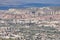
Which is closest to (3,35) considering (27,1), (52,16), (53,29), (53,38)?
(53,38)

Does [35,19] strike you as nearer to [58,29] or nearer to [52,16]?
[52,16]

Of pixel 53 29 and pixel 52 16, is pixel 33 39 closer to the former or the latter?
pixel 53 29

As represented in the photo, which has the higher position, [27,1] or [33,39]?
[33,39]

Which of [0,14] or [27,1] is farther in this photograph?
[27,1]

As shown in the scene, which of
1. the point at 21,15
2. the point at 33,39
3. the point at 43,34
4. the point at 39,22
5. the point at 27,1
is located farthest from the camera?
the point at 27,1

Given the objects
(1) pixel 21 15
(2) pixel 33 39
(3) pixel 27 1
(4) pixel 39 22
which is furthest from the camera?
(3) pixel 27 1

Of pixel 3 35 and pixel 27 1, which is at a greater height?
pixel 3 35

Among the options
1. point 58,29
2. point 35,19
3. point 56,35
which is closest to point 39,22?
point 35,19

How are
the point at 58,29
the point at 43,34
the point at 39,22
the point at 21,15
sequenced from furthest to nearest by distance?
the point at 21,15 < the point at 39,22 < the point at 58,29 < the point at 43,34

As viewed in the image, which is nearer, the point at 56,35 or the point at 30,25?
the point at 56,35
